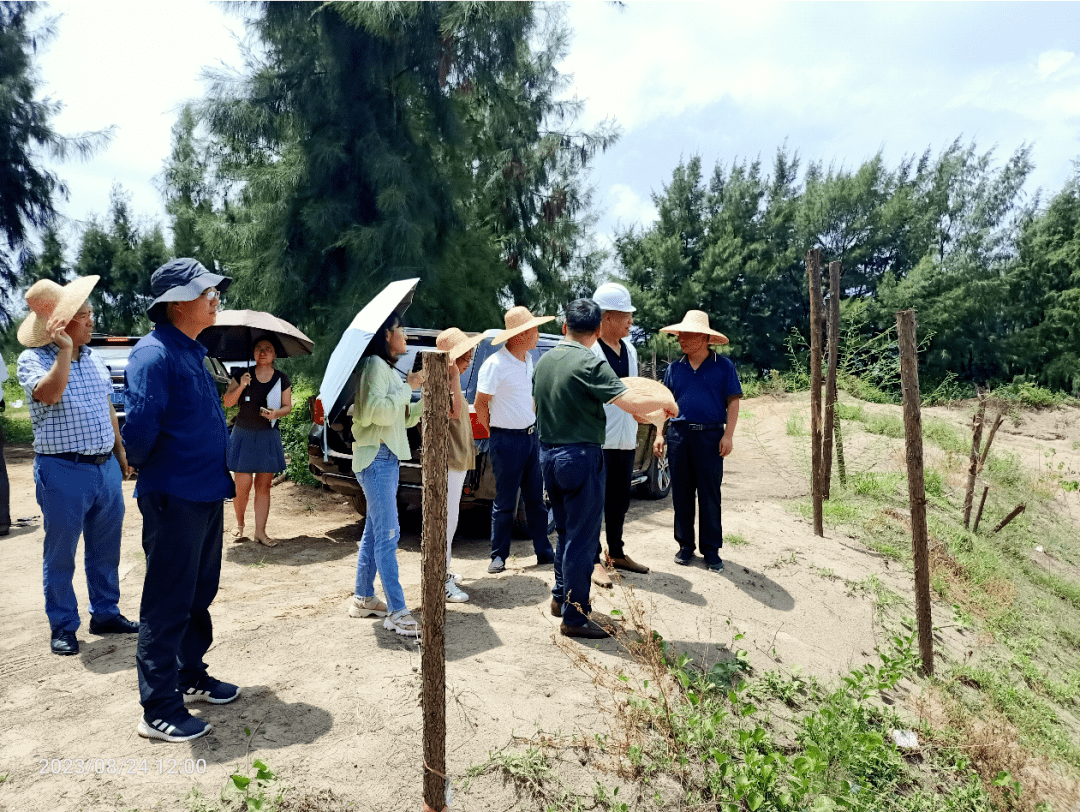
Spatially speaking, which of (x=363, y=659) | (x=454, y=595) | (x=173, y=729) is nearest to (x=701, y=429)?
(x=454, y=595)

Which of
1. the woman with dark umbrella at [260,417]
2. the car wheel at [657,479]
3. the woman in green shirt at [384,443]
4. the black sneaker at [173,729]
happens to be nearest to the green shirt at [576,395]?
the woman in green shirt at [384,443]

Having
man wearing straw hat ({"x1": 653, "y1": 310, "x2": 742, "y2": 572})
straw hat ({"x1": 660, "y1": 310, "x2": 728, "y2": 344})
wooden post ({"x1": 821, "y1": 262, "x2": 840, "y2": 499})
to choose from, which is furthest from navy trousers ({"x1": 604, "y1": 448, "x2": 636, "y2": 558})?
wooden post ({"x1": 821, "y1": 262, "x2": 840, "y2": 499})

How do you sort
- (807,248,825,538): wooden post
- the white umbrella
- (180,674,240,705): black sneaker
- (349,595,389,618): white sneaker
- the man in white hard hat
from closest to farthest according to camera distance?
(180,674,240,705): black sneaker < the white umbrella < (349,595,389,618): white sneaker < the man in white hard hat < (807,248,825,538): wooden post

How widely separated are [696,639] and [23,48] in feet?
60.4

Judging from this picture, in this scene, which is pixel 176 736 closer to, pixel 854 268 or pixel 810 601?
pixel 810 601

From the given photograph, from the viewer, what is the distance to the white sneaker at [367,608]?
4410 mm

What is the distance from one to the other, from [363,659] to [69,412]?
84.2 inches

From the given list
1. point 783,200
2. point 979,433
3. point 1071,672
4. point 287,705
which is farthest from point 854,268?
point 287,705

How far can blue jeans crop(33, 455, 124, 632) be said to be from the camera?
414 centimetres

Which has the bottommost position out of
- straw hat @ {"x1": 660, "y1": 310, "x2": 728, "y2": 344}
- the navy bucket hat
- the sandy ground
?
the sandy ground

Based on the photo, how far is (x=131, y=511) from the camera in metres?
8.41

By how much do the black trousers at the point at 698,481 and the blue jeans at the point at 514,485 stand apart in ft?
3.39

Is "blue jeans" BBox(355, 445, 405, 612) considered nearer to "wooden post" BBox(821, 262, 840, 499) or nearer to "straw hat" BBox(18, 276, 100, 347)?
"straw hat" BBox(18, 276, 100, 347)

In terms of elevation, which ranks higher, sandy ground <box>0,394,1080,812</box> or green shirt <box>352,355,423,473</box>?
green shirt <box>352,355,423,473</box>
